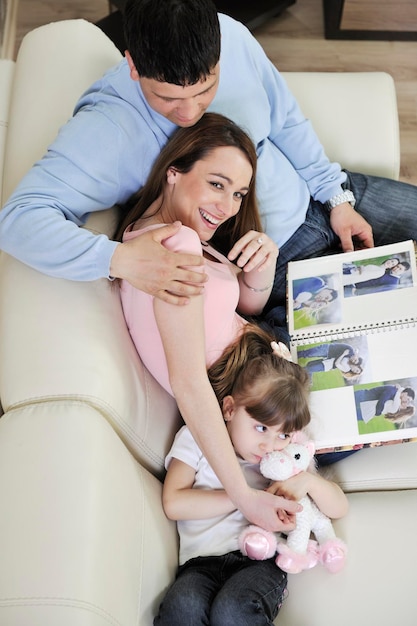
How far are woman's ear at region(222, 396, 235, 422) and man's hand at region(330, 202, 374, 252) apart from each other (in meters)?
0.56

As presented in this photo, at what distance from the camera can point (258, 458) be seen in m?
1.41

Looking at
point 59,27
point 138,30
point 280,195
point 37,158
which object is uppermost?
point 138,30

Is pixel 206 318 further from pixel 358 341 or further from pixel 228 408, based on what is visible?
pixel 358 341

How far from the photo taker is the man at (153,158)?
1.28 m

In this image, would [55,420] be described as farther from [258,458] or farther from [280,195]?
[280,195]

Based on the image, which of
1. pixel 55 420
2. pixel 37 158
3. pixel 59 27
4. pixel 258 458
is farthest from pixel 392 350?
pixel 59 27

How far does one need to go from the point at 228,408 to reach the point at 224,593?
1.11 ft

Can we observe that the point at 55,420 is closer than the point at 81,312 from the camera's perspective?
Yes

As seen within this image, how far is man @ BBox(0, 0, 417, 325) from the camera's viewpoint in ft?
4.18

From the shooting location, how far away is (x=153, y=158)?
4.94 ft

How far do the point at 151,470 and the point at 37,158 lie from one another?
2.29ft

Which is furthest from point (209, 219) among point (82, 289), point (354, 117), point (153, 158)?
point (354, 117)

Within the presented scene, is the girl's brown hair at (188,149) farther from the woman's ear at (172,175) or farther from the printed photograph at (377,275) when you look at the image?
the printed photograph at (377,275)

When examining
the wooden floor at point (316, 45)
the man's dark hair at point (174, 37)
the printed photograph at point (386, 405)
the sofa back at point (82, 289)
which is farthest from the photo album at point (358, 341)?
the wooden floor at point (316, 45)
